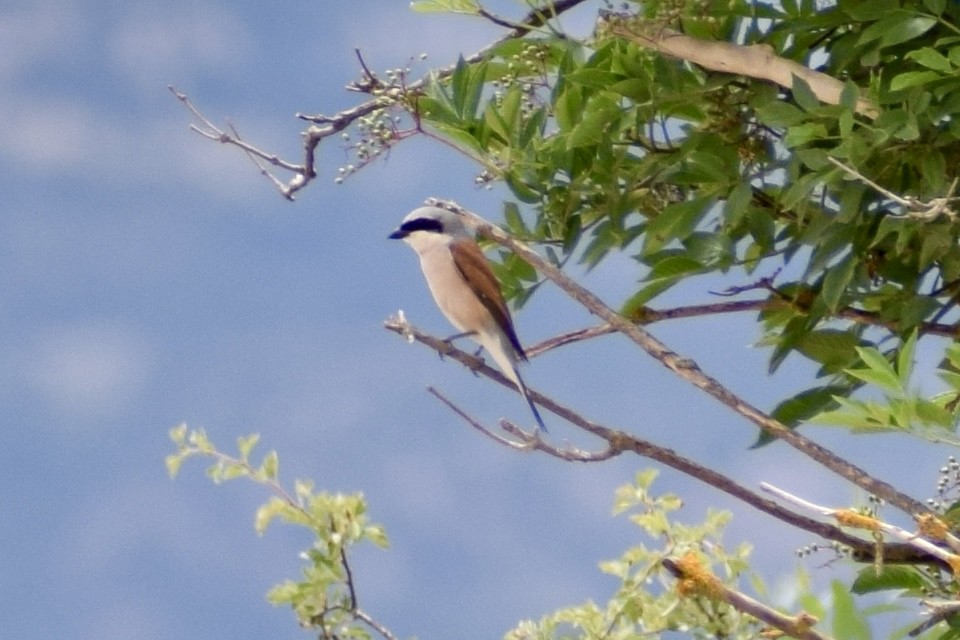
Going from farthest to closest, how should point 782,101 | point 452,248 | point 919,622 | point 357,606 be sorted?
1. point 452,248
2. point 782,101
3. point 919,622
4. point 357,606

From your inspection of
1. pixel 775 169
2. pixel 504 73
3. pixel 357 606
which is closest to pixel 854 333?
pixel 775 169

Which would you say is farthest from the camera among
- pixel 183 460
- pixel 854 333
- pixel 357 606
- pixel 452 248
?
pixel 452 248

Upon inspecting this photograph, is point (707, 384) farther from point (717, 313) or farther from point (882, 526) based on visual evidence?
point (717, 313)

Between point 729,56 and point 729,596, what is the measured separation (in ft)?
2.94

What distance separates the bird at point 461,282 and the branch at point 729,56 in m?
0.87

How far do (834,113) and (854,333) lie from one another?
18.8 inches

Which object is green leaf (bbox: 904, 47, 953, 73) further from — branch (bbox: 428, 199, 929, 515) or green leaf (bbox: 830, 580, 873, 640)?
green leaf (bbox: 830, 580, 873, 640)

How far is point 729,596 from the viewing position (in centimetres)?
181

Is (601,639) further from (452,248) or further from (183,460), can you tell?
(452,248)

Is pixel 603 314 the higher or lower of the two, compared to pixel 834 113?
lower

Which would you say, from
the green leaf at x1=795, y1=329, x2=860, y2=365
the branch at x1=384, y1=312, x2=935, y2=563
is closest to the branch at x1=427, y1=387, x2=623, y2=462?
the branch at x1=384, y1=312, x2=935, y2=563

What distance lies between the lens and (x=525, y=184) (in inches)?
93.7

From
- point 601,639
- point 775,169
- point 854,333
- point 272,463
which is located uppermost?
point 775,169

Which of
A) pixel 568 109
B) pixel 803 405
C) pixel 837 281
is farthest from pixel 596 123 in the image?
pixel 803 405
